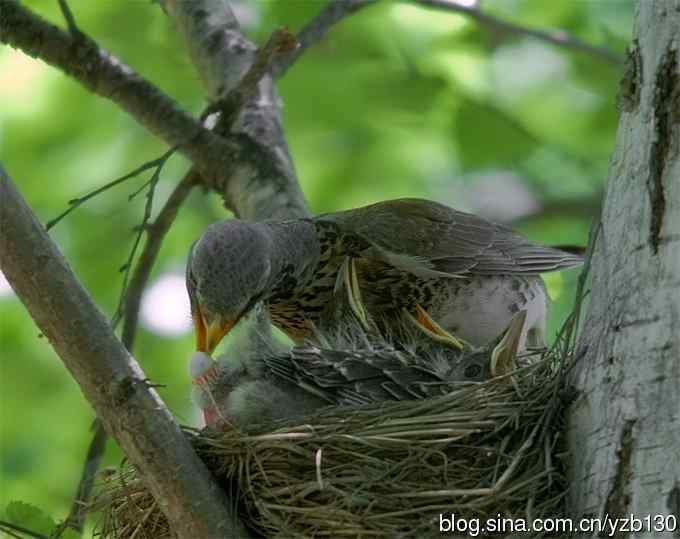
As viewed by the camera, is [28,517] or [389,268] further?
[389,268]

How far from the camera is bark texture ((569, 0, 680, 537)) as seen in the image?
276 cm

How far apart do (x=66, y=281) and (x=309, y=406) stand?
1192 mm

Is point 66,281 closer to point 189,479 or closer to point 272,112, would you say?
point 189,479

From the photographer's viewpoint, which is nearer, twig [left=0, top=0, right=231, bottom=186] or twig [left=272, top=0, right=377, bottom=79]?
twig [left=0, top=0, right=231, bottom=186]

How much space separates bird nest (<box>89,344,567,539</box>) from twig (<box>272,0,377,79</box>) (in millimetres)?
2418

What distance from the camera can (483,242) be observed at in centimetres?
514

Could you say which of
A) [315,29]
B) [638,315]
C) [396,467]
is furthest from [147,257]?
[638,315]

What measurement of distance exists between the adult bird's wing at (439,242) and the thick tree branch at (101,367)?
193cm

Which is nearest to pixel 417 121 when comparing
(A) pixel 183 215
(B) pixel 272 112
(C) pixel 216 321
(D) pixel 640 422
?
(B) pixel 272 112

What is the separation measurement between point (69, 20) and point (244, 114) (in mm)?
979

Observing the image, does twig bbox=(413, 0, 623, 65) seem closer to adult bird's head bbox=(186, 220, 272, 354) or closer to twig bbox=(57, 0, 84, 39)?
twig bbox=(57, 0, 84, 39)

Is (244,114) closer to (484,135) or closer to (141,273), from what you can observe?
(141,273)

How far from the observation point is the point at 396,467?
331 centimetres

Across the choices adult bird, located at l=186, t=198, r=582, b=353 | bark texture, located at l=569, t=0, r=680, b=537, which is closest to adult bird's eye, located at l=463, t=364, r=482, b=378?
adult bird, located at l=186, t=198, r=582, b=353
